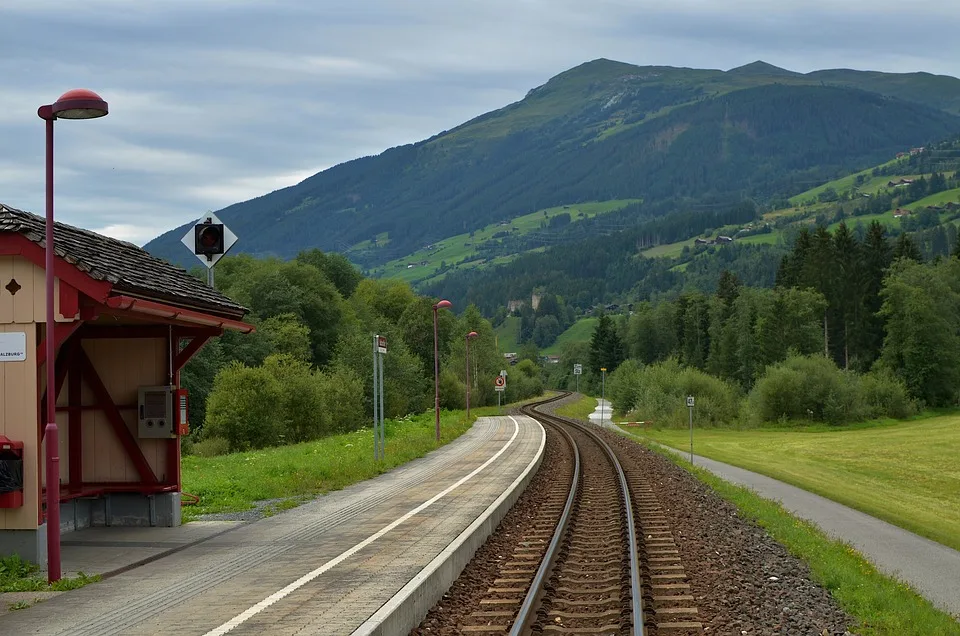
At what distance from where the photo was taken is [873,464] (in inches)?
2020

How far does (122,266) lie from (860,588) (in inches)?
422

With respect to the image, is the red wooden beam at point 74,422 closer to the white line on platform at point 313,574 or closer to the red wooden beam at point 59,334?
the red wooden beam at point 59,334

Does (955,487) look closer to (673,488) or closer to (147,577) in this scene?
(673,488)

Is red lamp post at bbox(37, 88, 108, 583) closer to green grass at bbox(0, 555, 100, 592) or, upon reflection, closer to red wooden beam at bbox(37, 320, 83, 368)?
green grass at bbox(0, 555, 100, 592)

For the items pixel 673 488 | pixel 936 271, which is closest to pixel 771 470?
pixel 673 488

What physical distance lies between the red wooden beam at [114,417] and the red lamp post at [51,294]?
13.8 ft

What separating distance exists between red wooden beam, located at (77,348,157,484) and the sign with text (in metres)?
3.53

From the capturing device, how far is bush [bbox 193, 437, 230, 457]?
46969 mm

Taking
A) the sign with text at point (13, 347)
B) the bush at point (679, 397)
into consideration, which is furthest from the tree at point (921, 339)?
the sign with text at point (13, 347)

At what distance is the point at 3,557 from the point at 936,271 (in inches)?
3950

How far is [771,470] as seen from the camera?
42.0 metres

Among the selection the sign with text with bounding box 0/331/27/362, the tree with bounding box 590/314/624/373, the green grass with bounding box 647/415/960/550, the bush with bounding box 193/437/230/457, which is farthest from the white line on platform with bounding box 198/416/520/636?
the tree with bounding box 590/314/624/373

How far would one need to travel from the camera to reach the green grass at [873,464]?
3234cm

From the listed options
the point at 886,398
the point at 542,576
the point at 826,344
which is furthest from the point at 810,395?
the point at 542,576
